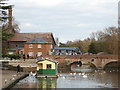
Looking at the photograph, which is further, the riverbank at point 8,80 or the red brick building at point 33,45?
the red brick building at point 33,45

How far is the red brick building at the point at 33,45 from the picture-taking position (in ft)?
242

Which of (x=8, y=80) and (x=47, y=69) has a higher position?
(x=47, y=69)

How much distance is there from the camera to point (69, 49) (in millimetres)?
79750

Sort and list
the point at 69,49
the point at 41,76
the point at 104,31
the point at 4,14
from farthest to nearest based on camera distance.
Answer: the point at 104,31
the point at 69,49
the point at 41,76
the point at 4,14

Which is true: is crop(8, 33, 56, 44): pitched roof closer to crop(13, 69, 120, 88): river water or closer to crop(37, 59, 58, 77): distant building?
crop(37, 59, 58, 77): distant building

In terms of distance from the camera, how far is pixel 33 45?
73.7 meters

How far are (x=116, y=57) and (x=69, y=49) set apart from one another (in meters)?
18.1

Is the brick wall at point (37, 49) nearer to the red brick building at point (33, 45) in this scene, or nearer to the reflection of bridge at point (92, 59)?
the red brick building at point (33, 45)

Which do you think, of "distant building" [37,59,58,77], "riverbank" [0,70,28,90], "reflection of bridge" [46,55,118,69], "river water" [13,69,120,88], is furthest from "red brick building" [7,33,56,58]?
"riverbank" [0,70,28,90]

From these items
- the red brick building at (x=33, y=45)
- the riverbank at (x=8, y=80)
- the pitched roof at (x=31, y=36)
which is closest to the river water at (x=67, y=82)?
the riverbank at (x=8, y=80)

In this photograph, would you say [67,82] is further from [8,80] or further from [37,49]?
[37,49]

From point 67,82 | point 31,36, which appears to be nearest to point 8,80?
point 67,82

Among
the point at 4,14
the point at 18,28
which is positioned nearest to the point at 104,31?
the point at 18,28

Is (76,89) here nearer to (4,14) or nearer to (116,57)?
(4,14)
